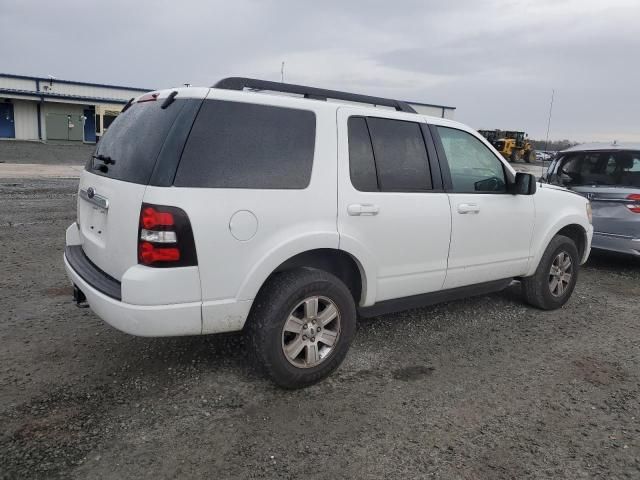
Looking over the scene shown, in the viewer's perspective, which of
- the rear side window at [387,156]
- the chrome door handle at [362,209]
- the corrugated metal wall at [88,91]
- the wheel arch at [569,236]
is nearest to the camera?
the chrome door handle at [362,209]

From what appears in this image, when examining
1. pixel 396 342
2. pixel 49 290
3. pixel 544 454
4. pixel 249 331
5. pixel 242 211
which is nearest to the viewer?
pixel 544 454

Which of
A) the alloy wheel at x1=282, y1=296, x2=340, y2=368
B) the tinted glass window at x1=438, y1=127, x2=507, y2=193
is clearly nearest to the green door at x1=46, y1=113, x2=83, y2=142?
the tinted glass window at x1=438, y1=127, x2=507, y2=193

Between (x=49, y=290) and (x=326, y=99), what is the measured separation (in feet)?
11.1

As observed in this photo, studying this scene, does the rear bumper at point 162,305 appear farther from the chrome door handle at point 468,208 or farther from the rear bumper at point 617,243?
the rear bumper at point 617,243

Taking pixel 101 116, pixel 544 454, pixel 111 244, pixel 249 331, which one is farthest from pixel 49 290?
pixel 101 116

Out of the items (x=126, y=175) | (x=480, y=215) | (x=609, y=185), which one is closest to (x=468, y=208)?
(x=480, y=215)

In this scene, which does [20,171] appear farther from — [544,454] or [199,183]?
[544,454]

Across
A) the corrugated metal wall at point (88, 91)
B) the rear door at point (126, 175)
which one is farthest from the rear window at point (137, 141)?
the corrugated metal wall at point (88, 91)

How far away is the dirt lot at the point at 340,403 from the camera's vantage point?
274 centimetres

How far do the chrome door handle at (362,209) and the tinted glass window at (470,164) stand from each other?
930 mm

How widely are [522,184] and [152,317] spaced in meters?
3.29

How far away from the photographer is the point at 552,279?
17.5 ft

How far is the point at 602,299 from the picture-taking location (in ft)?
19.4

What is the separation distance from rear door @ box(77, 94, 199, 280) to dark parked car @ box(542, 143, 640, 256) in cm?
575
